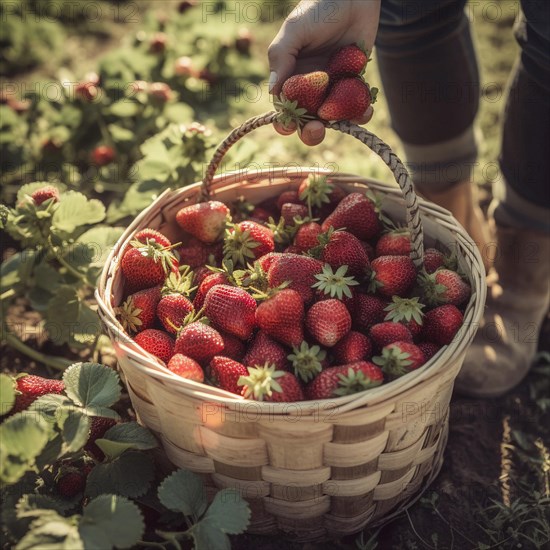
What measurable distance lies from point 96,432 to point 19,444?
273 millimetres

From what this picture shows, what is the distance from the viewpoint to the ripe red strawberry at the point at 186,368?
3.77ft

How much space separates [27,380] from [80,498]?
0.29m

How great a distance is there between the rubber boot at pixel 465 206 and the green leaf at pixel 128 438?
1232 millimetres

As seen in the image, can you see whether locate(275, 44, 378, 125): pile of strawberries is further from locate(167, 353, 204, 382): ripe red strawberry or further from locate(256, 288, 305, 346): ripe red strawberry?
locate(167, 353, 204, 382): ripe red strawberry

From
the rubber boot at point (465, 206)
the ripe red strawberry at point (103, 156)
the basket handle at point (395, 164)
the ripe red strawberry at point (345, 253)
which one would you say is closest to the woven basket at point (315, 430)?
the basket handle at point (395, 164)

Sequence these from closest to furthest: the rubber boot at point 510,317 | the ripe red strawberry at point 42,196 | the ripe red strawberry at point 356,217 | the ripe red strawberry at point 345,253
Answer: the ripe red strawberry at point 345,253
the ripe red strawberry at point 356,217
the ripe red strawberry at point 42,196
the rubber boot at point 510,317

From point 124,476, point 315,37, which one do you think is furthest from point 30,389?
point 315,37

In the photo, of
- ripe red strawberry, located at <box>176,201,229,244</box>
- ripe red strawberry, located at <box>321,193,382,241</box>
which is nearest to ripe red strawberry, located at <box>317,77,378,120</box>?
ripe red strawberry, located at <box>321,193,382,241</box>

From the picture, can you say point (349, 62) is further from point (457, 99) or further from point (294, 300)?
point (457, 99)

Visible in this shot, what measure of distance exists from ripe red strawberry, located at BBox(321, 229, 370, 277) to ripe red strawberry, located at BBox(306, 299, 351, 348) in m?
0.15

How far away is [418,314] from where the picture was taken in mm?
1253

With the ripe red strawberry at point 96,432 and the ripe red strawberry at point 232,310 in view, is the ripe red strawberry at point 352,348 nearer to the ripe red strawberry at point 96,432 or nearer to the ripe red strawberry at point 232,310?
the ripe red strawberry at point 232,310

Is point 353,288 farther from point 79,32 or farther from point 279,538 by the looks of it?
point 79,32

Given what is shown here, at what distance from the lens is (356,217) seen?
1438 millimetres
